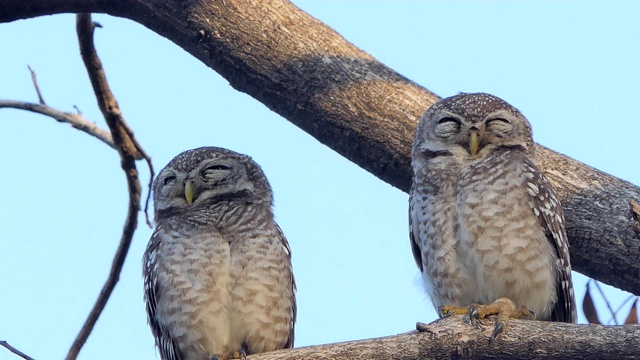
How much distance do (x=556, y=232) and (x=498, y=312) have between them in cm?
64

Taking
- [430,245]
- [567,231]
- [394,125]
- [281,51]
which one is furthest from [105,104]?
[567,231]

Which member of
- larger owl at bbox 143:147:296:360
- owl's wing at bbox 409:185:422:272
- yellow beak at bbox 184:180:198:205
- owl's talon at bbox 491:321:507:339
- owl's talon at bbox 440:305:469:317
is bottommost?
owl's talon at bbox 491:321:507:339

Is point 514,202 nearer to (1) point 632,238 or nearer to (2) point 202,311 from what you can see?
(1) point 632,238

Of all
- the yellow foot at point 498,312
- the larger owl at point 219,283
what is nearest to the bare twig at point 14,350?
the larger owl at point 219,283

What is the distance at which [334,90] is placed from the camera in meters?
5.36

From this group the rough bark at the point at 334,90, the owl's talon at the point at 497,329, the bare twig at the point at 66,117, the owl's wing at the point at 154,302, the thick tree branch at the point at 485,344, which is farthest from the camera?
the bare twig at the point at 66,117

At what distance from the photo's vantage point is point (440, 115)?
203 inches

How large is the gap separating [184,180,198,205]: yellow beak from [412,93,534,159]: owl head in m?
1.10

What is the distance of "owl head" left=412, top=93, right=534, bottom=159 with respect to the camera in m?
5.11

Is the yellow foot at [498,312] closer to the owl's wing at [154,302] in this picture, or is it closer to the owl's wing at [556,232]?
the owl's wing at [556,232]

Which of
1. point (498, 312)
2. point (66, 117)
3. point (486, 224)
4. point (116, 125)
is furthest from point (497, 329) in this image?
point (66, 117)

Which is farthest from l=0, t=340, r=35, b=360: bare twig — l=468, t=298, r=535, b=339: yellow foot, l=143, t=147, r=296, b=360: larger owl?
l=468, t=298, r=535, b=339: yellow foot

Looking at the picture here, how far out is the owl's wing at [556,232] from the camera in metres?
4.75

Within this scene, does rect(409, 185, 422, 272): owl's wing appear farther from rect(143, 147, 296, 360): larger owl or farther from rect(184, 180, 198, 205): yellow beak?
rect(184, 180, 198, 205): yellow beak
